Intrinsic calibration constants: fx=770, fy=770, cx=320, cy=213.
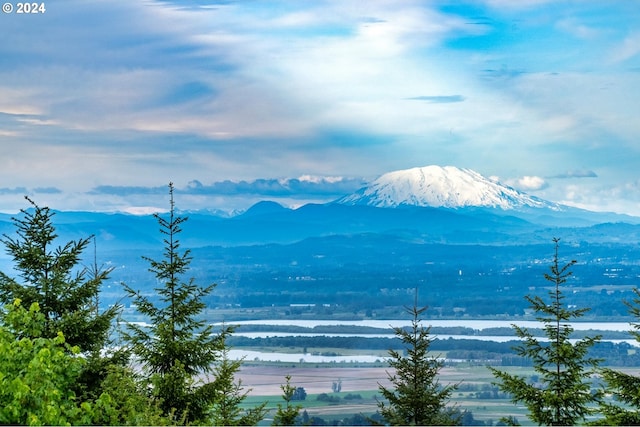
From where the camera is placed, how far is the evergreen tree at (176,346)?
9.37 m

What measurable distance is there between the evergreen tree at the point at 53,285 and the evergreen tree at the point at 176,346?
72 cm

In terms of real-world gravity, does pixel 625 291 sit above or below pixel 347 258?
below

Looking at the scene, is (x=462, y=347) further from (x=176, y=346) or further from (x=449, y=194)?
(x=449, y=194)

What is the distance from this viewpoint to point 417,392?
400 inches

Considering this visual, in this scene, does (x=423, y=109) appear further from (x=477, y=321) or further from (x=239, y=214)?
(x=477, y=321)

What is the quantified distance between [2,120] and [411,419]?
101 metres

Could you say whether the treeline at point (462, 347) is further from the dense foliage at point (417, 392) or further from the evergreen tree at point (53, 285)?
the evergreen tree at point (53, 285)

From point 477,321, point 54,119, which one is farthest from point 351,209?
point 477,321

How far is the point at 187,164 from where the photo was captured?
14025 centimetres

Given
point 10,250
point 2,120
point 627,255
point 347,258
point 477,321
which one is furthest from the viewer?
point 347,258

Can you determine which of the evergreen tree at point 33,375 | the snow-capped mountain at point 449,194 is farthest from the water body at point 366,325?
the snow-capped mountain at point 449,194

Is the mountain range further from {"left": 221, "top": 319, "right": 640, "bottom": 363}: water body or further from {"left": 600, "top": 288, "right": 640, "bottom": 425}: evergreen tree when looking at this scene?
{"left": 600, "top": 288, "right": 640, "bottom": 425}: evergreen tree

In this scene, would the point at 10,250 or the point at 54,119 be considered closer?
the point at 10,250

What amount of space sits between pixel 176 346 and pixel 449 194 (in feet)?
600
